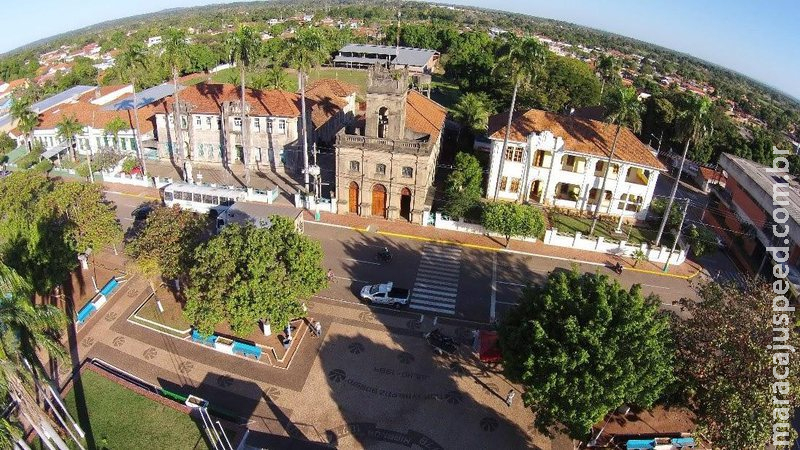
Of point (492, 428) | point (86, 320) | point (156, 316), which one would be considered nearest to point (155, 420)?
point (156, 316)

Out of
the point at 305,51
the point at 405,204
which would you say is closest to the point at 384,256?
the point at 405,204

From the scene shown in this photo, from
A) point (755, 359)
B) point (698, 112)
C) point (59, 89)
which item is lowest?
point (59, 89)

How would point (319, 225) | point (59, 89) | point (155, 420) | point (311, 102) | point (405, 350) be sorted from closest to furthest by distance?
point (155, 420) < point (405, 350) < point (319, 225) < point (311, 102) < point (59, 89)

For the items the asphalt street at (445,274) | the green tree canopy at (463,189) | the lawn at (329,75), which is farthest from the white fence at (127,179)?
the lawn at (329,75)

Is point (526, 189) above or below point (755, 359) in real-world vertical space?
below

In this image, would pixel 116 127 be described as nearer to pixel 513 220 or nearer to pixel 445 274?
pixel 445 274

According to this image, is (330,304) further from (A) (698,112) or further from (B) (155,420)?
(A) (698,112)

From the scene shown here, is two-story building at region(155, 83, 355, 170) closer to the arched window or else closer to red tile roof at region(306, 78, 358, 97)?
red tile roof at region(306, 78, 358, 97)

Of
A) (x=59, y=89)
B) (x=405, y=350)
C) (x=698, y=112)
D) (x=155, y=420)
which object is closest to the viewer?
(x=155, y=420)

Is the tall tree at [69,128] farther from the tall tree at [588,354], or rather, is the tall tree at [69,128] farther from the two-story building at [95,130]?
the tall tree at [588,354]
